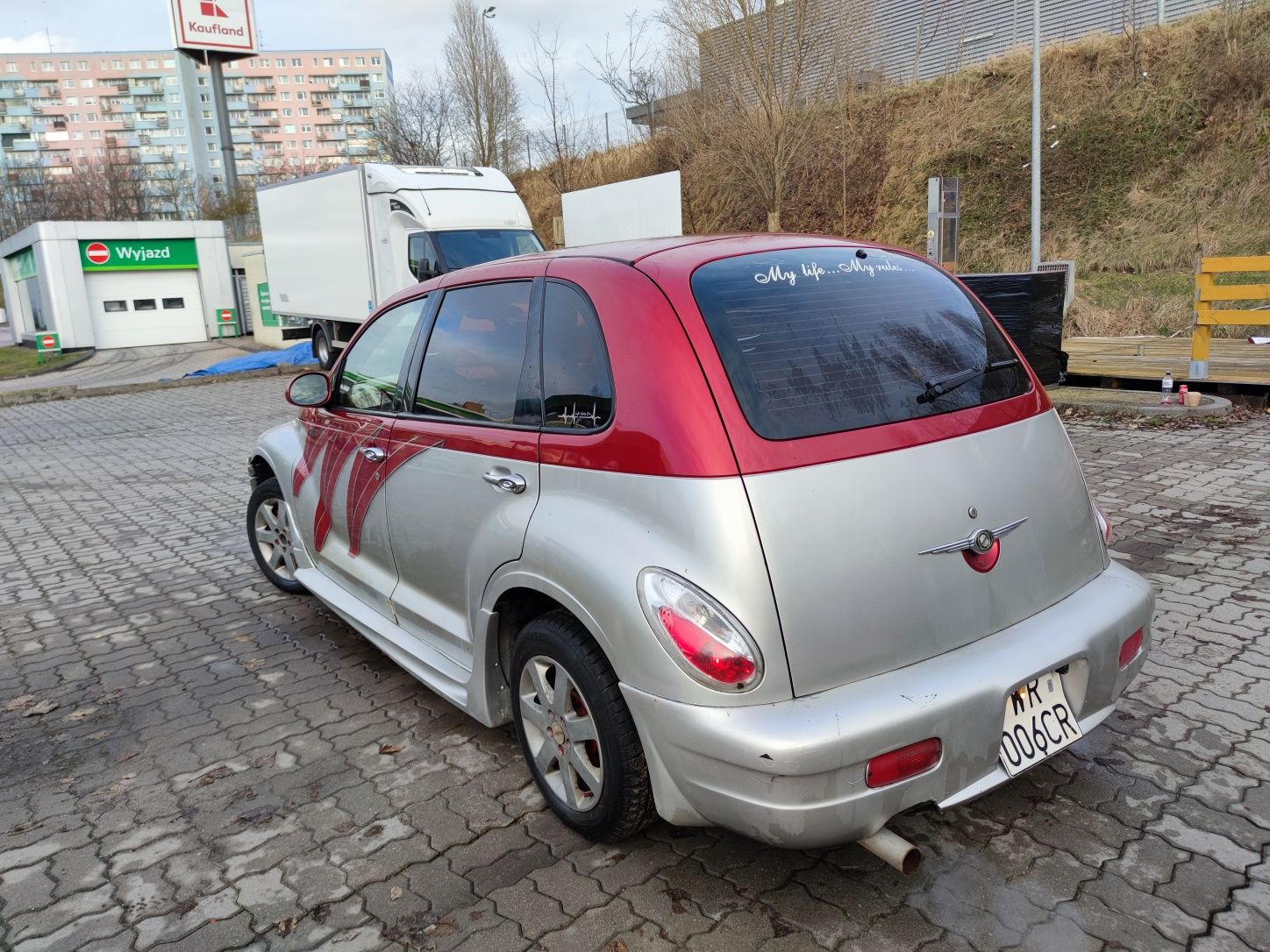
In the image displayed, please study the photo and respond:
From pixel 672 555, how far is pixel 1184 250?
19437 mm

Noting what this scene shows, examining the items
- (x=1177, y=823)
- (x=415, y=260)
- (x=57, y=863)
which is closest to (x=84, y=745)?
(x=57, y=863)

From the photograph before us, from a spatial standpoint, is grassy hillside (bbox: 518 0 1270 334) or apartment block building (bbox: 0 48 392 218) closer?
grassy hillside (bbox: 518 0 1270 334)

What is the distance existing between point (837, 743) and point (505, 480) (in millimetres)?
1286

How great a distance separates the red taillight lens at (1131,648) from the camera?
267cm

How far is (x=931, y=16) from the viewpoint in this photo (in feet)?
86.4

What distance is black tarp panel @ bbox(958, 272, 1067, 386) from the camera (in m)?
9.33

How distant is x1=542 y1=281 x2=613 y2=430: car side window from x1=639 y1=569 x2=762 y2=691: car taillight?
0.57 metres

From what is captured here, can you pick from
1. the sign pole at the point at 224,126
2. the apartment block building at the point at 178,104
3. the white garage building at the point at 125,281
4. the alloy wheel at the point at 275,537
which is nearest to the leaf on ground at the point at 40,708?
the alloy wheel at the point at 275,537

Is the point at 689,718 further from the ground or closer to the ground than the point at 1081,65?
closer to the ground

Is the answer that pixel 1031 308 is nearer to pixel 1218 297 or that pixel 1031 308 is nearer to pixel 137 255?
pixel 1218 297

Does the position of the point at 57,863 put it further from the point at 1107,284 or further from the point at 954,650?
the point at 1107,284

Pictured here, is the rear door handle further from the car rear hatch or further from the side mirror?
the side mirror

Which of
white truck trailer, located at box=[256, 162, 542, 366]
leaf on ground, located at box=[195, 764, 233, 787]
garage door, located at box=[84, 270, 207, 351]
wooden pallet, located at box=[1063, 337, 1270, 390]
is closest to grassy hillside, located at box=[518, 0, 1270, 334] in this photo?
wooden pallet, located at box=[1063, 337, 1270, 390]

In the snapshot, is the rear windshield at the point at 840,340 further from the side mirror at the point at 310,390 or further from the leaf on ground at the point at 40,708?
the leaf on ground at the point at 40,708
